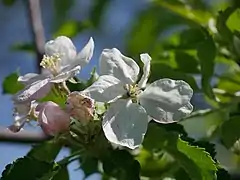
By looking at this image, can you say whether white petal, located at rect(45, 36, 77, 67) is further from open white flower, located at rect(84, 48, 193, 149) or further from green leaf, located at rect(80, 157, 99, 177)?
green leaf, located at rect(80, 157, 99, 177)

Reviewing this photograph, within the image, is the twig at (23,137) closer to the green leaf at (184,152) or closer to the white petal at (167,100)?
the green leaf at (184,152)

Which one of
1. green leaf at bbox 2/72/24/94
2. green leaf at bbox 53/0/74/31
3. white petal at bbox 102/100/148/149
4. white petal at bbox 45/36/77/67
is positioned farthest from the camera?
green leaf at bbox 53/0/74/31

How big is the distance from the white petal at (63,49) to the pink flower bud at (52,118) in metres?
0.13

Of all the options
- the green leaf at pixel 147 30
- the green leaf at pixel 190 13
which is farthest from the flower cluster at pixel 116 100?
the green leaf at pixel 147 30

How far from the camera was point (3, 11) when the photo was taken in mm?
5871

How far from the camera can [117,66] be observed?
4.25 feet

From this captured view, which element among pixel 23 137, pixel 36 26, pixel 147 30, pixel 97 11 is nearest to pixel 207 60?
pixel 23 137

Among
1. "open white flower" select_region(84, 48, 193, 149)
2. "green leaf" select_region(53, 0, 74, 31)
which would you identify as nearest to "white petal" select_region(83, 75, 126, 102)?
"open white flower" select_region(84, 48, 193, 149)

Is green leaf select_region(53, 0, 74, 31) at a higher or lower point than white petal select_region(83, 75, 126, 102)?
lower

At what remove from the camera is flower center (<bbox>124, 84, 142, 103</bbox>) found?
130 centimetres

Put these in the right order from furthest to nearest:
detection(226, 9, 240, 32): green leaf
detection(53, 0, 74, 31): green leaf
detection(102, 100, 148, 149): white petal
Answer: detection(53, 0, 74, 31): green leaf → detection(226, 9, 240, 32): green leaf → detection(102, 100, 148, 149): white petal

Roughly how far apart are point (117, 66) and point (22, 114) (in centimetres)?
21

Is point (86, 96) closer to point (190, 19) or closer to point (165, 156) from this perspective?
point (165, 156)

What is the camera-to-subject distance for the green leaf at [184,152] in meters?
1.27
